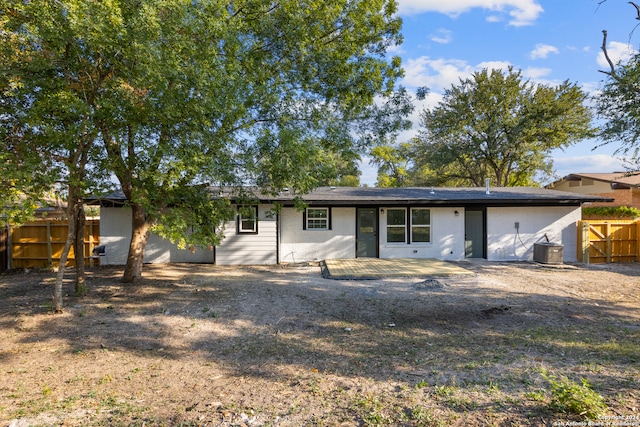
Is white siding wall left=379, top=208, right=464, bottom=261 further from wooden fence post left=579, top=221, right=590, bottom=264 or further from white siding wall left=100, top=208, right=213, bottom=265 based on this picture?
white siding wall left=100, top=208, right=213, bottom=265

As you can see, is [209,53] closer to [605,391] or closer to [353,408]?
[353,408]

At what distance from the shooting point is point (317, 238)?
12.6m

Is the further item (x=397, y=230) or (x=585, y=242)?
(x=397, y=230)

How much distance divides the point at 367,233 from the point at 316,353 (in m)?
8.54

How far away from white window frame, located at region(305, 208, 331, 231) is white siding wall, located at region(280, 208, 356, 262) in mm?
121

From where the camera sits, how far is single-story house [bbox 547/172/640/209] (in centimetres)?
1894

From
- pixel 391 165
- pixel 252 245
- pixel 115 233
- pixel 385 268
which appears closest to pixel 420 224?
pixel 385 268

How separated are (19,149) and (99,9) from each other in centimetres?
263

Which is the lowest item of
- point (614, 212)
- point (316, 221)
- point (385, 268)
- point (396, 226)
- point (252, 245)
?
point (385, 268)

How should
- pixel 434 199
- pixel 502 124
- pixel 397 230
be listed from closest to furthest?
1. pixel 434 199
2. pixel 397 230
3. pixel 502 124

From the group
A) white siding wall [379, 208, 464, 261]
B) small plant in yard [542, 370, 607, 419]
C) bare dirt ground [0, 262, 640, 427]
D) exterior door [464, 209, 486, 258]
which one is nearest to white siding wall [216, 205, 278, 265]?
bare dirt ground [0, 262, 640, 427]

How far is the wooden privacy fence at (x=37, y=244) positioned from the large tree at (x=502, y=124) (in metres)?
22.1

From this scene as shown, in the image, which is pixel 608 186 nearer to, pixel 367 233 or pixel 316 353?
pixel 367 233

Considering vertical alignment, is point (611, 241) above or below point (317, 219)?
below
